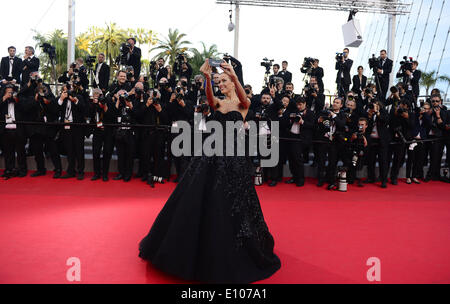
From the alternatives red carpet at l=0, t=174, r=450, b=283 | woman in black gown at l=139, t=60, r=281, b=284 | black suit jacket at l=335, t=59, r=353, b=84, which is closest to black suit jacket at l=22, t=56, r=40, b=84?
red carpet at l=0, t=174, r=450, b=283

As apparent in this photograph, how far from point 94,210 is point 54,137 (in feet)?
9.27

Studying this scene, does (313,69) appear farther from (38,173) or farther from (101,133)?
(38,173)

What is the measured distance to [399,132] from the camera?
7039mm

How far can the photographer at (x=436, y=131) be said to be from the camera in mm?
7457

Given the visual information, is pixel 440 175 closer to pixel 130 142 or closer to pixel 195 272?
pixel 130 142

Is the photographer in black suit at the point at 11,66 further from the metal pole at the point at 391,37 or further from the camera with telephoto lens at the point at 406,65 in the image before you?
the metal pole at the point at 391,37

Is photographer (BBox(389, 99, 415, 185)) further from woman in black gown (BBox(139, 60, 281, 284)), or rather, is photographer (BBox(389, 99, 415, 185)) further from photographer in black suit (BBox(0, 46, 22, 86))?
photographer in black suit (BBox(0, 46, 22, 86))

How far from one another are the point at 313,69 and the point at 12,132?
6642 millimetres


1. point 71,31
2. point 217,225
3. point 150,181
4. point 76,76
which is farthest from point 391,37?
point 217,225

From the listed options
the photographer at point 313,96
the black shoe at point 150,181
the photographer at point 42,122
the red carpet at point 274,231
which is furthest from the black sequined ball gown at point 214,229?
the photographer at point 313,96

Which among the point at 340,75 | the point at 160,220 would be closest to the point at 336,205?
the point at 160,220

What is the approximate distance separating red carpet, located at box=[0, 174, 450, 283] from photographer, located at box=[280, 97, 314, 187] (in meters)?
0.60

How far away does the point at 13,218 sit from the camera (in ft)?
13.4

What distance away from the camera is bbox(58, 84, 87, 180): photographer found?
259 inches
